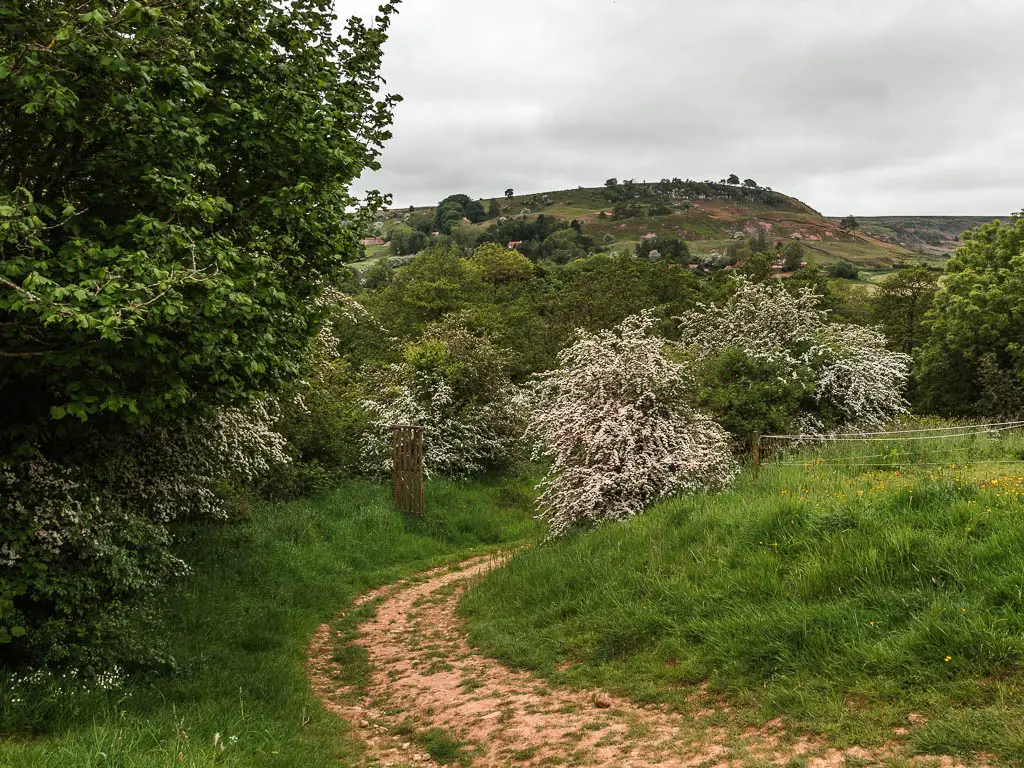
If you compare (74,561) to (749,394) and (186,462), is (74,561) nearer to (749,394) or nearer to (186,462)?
(186,462)

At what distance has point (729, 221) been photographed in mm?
123625

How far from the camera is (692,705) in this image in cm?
577

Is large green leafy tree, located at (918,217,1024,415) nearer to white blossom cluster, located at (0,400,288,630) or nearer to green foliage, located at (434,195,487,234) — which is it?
white blossom cluster, located at (0,400,288,630)

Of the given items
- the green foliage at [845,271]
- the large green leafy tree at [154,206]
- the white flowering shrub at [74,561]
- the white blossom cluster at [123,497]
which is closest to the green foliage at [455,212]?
the green foliage at [845,271]

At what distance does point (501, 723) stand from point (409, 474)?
34.6 ft

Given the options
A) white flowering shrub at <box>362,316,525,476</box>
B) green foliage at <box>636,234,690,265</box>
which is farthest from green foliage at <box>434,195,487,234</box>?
white flowering shrub at <box>362,316,525,476</box>

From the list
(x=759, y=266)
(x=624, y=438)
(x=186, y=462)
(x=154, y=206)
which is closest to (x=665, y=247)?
(x=759, y=266)

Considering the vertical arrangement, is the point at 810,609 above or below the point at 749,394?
below

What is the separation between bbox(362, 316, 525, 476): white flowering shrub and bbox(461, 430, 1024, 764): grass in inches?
385

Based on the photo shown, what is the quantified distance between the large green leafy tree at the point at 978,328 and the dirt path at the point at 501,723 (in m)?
28.2

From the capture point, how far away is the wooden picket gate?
16141 mm

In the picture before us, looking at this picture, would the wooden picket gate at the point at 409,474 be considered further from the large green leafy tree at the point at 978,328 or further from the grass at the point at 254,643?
the large green leafy tree at the point at 978,328

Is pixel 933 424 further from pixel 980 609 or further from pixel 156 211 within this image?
pixel 156 211

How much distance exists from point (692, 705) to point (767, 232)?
381ft
